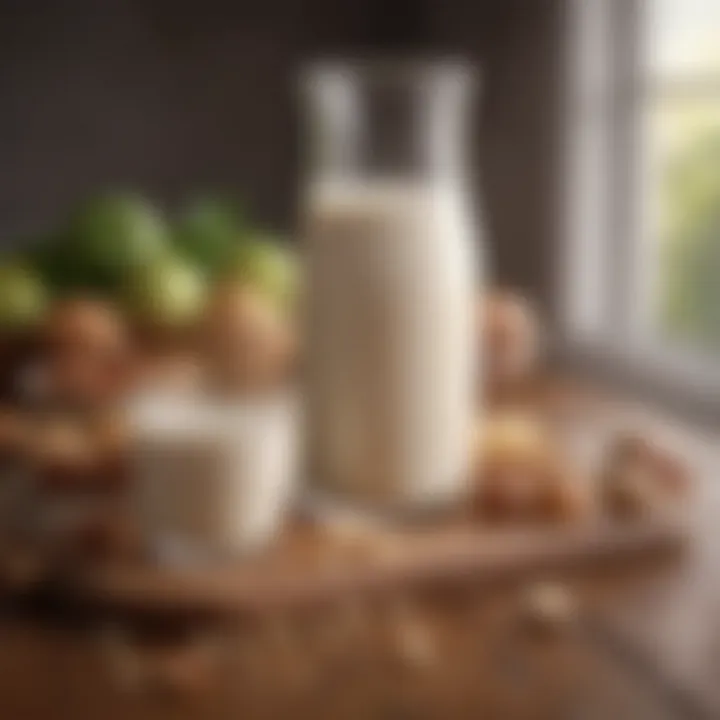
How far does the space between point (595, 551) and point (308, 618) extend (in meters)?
0.13

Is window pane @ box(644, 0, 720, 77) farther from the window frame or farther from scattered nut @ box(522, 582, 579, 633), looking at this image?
scattered nut @ box(522, 582, 579, 633)

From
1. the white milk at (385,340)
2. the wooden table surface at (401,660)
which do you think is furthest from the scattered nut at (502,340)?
the wooden table surface at (401,660)

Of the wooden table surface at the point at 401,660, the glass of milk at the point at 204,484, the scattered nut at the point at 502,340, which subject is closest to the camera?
the wooden table surface at the point at 401,660

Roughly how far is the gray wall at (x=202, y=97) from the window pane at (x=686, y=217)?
134mm

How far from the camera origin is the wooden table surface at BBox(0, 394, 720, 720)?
0.44 meters

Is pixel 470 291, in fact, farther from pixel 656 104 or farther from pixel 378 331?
pixel 656 104

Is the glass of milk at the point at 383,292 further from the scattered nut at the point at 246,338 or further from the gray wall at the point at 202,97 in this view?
the gray wall at the point at 202,97

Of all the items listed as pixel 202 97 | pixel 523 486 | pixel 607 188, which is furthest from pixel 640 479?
pixel 202 97

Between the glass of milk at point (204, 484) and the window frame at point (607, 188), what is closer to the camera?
the glass of milk at point (204, 484)

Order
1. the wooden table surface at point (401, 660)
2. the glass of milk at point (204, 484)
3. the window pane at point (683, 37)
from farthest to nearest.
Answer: the window pane at point (683, 37), the glass of milk at point (204, 484), the wooden table surface at point (401, 660)

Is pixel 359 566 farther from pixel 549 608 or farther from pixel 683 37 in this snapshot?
pixel 683 37

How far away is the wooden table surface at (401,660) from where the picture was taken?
44 centimetres

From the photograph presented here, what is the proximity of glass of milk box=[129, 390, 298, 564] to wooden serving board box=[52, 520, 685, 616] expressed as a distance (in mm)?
17

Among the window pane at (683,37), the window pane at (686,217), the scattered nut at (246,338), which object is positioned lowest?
the window pane at (686,217)
